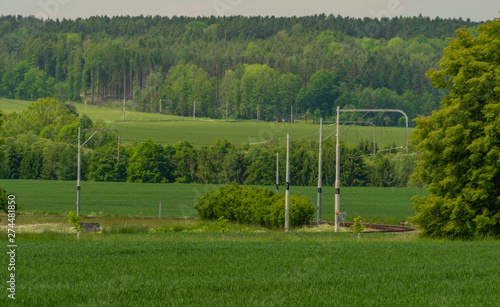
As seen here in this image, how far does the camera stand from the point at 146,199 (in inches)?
4215

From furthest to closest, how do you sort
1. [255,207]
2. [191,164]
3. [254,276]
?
[191,164], [255,207], [254,276]

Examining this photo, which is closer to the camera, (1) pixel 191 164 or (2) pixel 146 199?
(2) pixel 146 199

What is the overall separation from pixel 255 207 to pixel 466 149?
24486 millimetres

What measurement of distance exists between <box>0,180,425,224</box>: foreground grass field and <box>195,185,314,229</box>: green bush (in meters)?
14.9

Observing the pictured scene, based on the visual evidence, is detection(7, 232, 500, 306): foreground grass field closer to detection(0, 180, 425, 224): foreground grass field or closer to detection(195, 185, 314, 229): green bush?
detection(195, 185, 314, 229): green bush

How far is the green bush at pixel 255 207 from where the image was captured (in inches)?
2207

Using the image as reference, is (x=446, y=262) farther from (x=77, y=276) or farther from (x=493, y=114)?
(x=493, y=114)

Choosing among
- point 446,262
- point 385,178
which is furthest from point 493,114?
point 385,178

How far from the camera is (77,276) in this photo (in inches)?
737

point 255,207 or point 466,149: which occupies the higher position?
point 466,149

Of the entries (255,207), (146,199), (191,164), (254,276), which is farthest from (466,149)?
(191,164)

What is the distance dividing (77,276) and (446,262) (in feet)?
40.8

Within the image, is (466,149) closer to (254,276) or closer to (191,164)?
(254,276)

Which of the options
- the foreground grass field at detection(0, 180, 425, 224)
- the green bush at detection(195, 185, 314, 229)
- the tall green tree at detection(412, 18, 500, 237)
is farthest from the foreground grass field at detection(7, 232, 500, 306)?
the foreground grass field at detection(0, 180, 425, 224)
